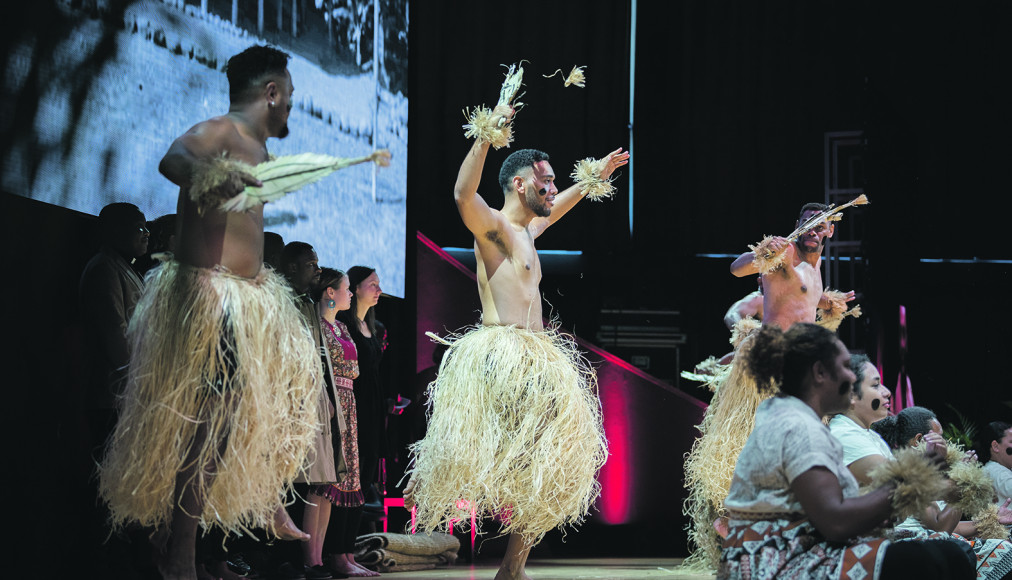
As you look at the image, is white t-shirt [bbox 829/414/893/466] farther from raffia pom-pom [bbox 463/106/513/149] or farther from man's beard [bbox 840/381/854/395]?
raffia pom-pom [bbox 463/106/513/149]

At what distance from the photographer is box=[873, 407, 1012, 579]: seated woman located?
3217 millimetres

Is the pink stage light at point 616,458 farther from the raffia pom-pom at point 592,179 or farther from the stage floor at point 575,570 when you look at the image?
the raffia pom-pom at point 592,179

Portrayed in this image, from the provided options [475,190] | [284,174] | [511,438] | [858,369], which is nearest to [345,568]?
[511,438]

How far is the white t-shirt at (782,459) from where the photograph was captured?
6.79ft

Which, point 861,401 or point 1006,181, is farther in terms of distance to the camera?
point 1006,181

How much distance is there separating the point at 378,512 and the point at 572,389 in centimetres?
185

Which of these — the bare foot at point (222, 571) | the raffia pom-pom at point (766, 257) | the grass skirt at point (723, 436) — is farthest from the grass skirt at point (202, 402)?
the raffia pom-pom at point (766, 257)

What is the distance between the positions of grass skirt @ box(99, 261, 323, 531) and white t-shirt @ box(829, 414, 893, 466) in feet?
5.02

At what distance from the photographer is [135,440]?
2559 mm

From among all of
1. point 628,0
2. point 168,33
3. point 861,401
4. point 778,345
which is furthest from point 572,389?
point 628,0

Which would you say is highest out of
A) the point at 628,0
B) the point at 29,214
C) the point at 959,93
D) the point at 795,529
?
the point at 628,0

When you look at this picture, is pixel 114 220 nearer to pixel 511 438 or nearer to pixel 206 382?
pixel 206 382

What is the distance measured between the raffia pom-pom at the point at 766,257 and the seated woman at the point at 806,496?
1928mm

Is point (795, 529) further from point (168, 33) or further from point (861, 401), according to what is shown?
point (168, 33)
